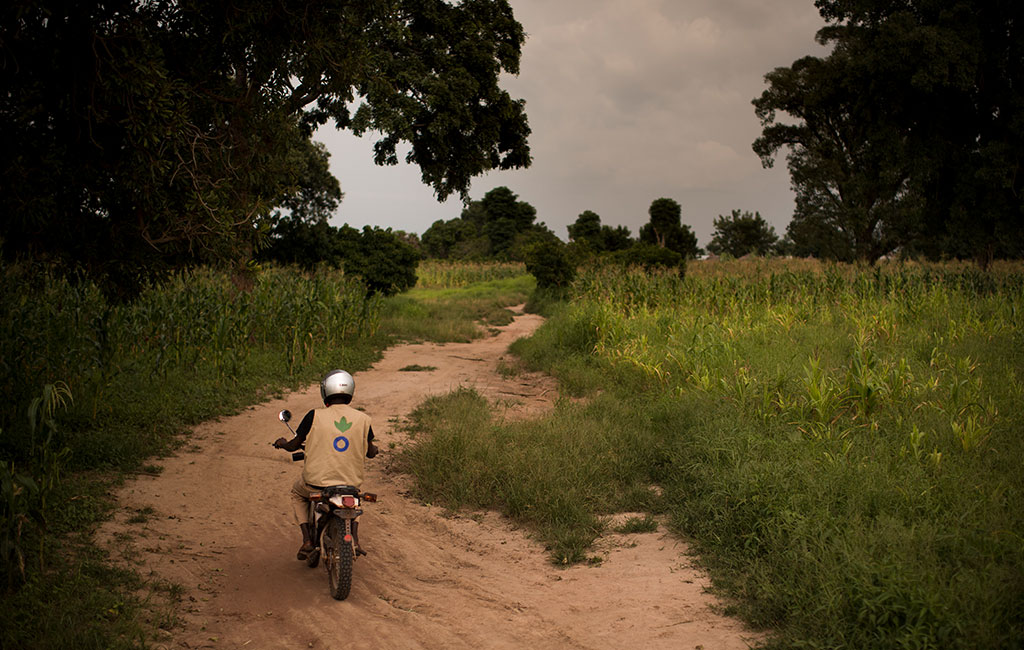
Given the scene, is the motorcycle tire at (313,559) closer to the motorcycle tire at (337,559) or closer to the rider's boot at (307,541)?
the rider's boot at (307,541)

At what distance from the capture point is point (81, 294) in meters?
10.5

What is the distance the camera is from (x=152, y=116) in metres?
6.53

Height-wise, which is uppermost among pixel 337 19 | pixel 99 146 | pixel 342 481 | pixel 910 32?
pixel 910 32

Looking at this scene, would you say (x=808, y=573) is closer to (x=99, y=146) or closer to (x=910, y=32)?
(x=99, y=146)

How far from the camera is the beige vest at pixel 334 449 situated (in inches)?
203

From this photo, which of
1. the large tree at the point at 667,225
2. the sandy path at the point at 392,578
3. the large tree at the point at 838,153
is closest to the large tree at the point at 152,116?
the sandy path at the point at 392,578

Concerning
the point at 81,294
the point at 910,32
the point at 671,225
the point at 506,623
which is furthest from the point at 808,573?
the point at 671,225

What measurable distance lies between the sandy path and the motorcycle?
0.59 ft

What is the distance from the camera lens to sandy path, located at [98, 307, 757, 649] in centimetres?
448

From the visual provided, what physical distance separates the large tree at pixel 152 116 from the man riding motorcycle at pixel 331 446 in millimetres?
2841

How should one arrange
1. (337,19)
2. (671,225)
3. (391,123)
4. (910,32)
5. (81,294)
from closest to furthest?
(337,19), (81,294), (391,123), (910,32), (671,225)

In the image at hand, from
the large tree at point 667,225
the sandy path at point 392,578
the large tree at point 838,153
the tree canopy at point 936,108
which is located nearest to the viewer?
the sandy path at point 392,578

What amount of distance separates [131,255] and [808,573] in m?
6.89

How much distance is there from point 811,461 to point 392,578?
12.7 ft
